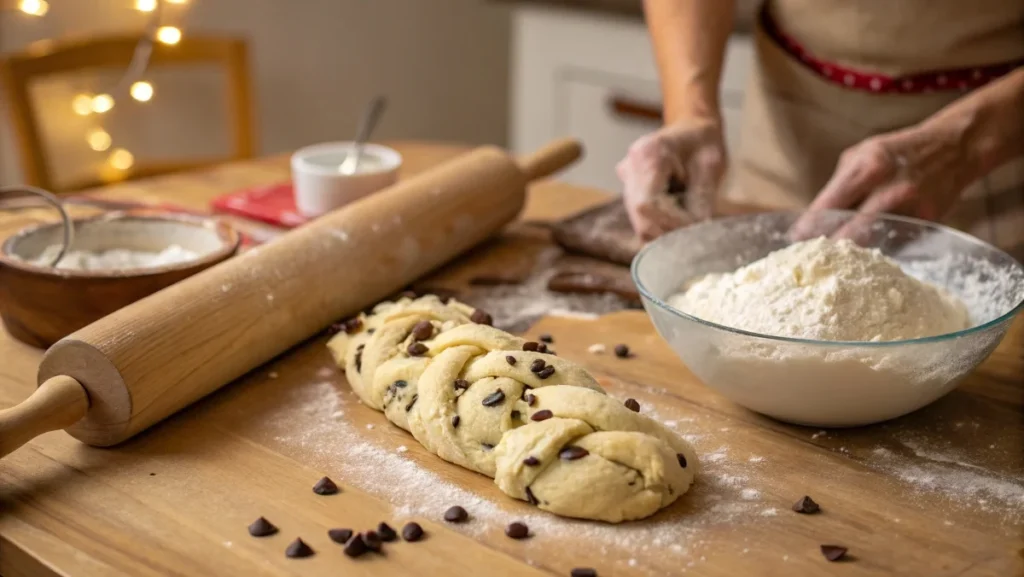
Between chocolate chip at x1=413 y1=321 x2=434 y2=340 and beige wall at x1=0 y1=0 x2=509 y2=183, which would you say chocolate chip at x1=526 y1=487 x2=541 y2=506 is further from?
beige wall at x1=0 y1=0 x2=509 y2=183

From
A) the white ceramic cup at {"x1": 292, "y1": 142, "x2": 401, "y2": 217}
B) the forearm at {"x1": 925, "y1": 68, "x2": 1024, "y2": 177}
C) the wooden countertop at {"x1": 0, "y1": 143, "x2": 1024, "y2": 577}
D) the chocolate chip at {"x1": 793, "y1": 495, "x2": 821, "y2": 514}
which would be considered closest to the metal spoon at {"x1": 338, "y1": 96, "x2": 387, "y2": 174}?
the white ceramic cup at {"x1": 292, "y1": 142, "x2": 401, "y2": 217}

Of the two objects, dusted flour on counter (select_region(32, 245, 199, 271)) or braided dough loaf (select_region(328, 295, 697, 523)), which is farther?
dusted flour on counter (select_region(32, 245, 199, 271))

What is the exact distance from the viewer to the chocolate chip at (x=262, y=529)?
1.00 metres

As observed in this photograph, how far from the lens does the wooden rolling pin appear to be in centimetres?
114

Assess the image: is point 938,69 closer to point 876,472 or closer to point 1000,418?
point 1000,418

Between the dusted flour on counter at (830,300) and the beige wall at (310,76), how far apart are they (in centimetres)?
251

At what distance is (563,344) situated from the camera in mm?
1458

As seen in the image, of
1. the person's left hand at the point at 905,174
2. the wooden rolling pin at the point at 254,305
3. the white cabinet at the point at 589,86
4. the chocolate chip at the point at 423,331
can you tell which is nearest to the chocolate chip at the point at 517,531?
the chocolate chip at the point at 423,331

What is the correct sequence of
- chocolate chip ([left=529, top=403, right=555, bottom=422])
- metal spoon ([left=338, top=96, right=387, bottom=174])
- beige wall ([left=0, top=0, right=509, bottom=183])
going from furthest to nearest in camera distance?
beige wall ([left=0, top=0, right=509, bottom=183]) < metal spoon ([left=338, top=96, right=387, bottom=174]) < chocolate chip ([left=529, top=403, right=555, bottom=422])

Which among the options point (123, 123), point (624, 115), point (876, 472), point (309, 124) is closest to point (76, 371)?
point (876, 472)

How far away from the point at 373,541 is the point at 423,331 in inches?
13.6

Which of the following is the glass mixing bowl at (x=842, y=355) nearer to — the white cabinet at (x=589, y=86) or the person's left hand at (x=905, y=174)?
the person's left hand at (x=905, y=174)

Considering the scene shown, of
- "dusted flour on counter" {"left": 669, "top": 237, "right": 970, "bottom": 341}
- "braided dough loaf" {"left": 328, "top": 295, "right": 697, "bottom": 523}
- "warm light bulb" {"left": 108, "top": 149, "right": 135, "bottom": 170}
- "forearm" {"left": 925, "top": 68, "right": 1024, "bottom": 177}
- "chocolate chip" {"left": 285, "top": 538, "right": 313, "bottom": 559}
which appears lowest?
"warm light bulb" {"left": 108, "top": 149, "right": 135, "bottom": 170}

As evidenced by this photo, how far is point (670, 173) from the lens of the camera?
1667 mm
